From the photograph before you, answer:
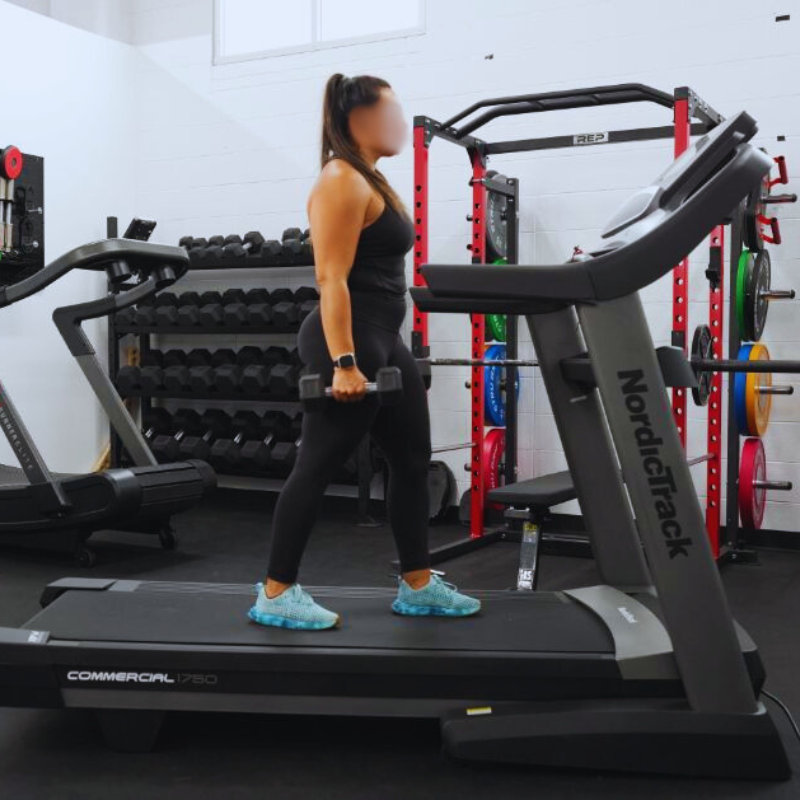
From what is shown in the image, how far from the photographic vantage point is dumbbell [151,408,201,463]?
18.3 ft

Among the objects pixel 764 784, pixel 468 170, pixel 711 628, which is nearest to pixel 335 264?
pixel 711 628

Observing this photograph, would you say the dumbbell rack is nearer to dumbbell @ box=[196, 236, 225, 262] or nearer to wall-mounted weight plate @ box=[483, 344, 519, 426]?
dumbbell @ box=[196, 236, 225, 262]

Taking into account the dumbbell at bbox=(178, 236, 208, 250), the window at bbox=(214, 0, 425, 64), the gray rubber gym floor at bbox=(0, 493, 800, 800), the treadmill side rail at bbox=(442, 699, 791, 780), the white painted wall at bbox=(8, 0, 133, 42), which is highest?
the white painted wall at bbox=(8, 0, 133, 42)

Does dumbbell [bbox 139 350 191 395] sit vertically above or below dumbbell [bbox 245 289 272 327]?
below

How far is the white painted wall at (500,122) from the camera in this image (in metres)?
4.54

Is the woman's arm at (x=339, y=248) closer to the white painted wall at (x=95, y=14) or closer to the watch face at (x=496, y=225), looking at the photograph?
the watch face at (x=496, y=225)

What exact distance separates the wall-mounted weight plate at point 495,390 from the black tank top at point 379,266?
241 cm

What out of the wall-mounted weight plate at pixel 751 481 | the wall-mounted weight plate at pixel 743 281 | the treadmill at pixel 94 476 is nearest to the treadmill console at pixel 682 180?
the wall-mounted weight plate at pixel 743 281

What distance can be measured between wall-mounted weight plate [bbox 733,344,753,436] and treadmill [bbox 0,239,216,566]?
7.53ft

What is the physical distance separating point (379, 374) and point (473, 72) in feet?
11.3

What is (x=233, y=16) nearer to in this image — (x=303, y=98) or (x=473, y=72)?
(x=303, y=98)

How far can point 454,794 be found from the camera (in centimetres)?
200

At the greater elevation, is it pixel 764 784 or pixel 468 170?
pixel 468 170

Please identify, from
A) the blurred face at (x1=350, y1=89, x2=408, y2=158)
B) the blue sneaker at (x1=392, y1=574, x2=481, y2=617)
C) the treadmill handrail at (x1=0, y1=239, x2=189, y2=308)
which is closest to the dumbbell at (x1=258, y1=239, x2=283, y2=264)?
the treadmill handrail at (x1=0, y1=239, x2=189, y2=308)
